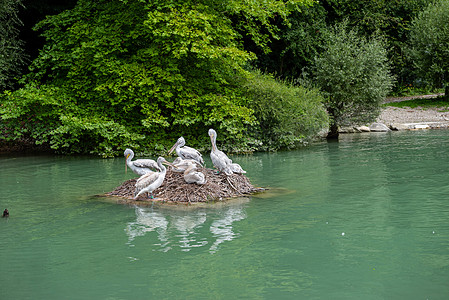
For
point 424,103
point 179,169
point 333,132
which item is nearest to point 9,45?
point 333,132

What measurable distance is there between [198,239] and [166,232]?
0.79 metres

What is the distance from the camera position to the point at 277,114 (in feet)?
77.5

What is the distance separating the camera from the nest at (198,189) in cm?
1223

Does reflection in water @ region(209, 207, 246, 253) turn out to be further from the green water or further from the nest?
the nest

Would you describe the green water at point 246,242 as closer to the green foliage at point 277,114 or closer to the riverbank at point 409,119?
the green foliage at point 277,114

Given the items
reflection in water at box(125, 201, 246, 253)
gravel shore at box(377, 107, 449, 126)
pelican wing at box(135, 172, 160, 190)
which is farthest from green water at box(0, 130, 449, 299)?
gravel shore at box(377, 107, 449, 126)

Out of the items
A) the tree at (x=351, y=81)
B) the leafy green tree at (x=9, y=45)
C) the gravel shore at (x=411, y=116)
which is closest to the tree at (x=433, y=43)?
the gravel shore at (x=411, y=116)

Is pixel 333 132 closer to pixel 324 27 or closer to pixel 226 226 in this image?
pixel 324 27

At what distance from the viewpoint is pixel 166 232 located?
9.70 metres

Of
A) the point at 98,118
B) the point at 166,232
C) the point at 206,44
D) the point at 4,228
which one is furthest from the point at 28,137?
the point at 166,232

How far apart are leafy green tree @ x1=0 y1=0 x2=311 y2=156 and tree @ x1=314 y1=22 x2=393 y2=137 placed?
4357mm

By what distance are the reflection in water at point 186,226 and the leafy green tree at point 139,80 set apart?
11.5m

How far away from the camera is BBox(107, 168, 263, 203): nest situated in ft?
40.1

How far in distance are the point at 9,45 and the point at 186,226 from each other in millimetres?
18823
